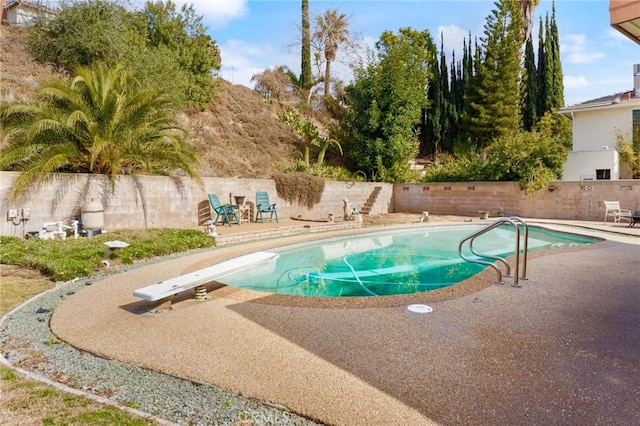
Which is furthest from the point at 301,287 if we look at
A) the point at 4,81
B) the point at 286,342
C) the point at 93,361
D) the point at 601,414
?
the point at 4,81

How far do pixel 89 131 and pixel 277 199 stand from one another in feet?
22.4

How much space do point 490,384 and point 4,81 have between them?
749 inches

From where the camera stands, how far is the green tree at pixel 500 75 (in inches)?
935

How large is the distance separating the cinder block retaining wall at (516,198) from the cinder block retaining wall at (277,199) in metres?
0.03

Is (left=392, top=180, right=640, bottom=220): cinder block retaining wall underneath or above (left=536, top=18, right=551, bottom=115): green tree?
underneath

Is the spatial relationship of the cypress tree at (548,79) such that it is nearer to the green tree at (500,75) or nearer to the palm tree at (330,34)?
the green tree at (500,75)

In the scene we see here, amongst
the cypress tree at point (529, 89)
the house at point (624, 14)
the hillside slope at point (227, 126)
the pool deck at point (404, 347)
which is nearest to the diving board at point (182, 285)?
the pool deck at point (404, 347)

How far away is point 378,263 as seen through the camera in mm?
8633

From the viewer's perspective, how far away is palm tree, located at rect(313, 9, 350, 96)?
27562 mm

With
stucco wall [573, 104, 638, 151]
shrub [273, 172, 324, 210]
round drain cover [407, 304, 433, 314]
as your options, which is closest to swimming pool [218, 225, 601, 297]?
round drain cover [407, 304, 433, 314]

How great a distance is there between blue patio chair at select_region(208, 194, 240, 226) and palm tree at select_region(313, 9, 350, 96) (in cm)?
1749

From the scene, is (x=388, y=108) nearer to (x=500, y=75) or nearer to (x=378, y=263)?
(x=500, y=75)

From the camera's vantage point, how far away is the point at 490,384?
2.67m

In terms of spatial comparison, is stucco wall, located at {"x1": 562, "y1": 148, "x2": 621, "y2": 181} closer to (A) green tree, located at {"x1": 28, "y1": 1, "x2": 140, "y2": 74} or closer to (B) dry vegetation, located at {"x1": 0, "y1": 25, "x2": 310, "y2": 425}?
(B) dry vegetation, located at {"x1": 0, "y1": 25, "x2": 310, "y2": 425}
